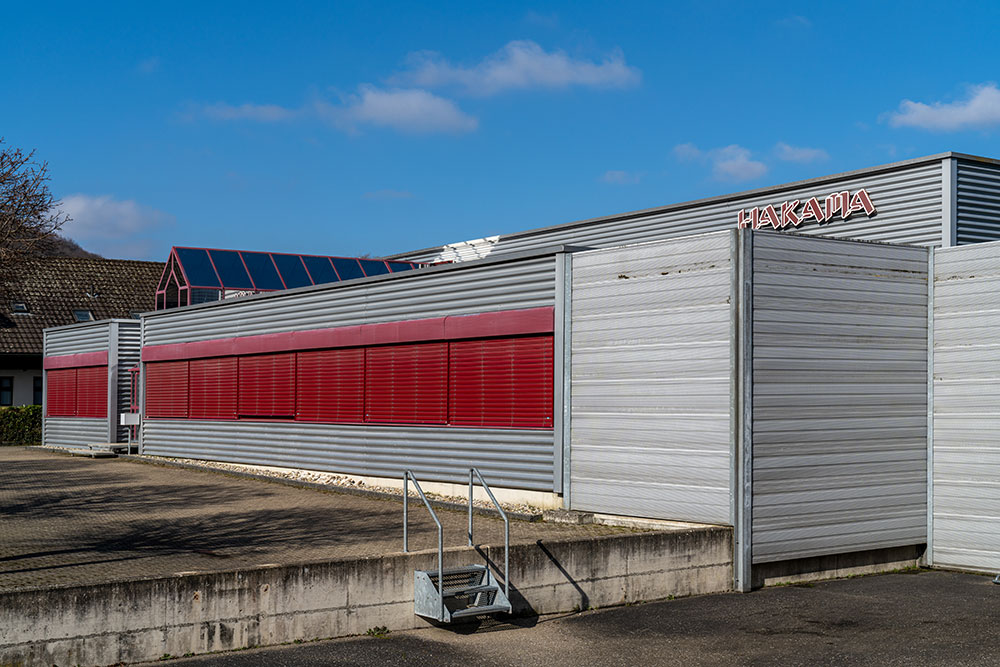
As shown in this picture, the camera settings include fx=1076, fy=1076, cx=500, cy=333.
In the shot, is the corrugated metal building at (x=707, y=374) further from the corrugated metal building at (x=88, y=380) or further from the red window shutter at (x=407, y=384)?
the corrugated metal building at (x=88, y=380)

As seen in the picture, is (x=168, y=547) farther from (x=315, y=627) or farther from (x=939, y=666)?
(x=939, y=666)

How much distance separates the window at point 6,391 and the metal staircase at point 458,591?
103 ft

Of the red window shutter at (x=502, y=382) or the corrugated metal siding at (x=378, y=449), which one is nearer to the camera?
the red window shutter at (x=502, y=382)

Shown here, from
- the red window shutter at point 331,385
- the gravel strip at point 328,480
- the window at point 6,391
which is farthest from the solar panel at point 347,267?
the window at point 6,391

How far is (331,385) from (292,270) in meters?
8.97

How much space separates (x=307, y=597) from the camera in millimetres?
9227

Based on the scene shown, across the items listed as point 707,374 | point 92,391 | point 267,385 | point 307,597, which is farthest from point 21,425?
point 307,597

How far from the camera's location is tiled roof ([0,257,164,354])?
37406 mm

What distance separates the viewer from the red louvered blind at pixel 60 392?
3009 cm

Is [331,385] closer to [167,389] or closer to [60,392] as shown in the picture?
[167,389]

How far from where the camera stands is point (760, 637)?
9.48 metres

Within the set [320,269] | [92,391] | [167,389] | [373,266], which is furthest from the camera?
[373,266]

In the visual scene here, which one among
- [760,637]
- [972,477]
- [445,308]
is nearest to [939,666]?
[760,637]

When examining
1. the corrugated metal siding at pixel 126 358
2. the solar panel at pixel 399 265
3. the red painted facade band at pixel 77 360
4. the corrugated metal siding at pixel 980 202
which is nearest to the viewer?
the corrugated metal siding at pixel 980 202
